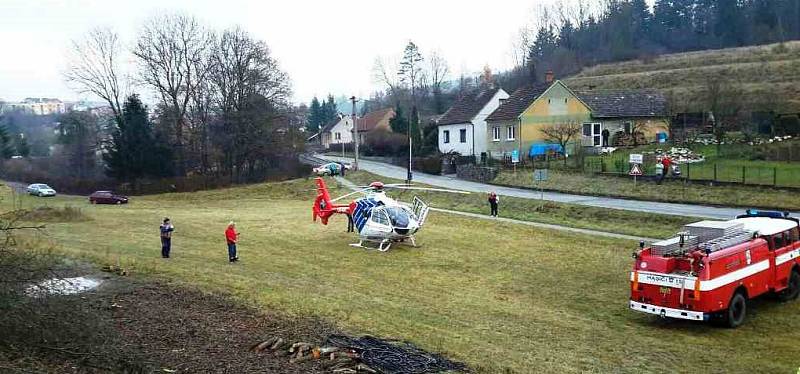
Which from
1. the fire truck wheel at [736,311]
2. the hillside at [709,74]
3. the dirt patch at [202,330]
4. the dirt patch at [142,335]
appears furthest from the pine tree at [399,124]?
the dirt patch at [142,335]

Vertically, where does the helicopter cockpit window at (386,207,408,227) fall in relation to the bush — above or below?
below

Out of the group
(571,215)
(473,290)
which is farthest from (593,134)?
(473,290)

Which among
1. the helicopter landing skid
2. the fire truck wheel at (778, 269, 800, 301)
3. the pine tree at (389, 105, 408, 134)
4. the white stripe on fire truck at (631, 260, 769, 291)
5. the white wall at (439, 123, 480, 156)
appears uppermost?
the pine tree at (389, 105, 408, 134)

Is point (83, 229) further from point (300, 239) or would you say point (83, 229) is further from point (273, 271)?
point (273, 271)

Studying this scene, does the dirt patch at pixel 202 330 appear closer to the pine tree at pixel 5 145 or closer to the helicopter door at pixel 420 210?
the helicopter door at pixel 420 210

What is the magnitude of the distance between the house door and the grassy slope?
1698 cm

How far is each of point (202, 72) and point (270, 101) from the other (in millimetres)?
7800

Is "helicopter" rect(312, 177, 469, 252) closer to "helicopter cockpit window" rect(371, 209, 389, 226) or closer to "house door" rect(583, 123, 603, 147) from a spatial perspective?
"helicopter cockpit window" rect(371, 209, 389, 226)

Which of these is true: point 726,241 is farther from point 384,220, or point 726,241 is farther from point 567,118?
point 567,118

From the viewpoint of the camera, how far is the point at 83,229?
29203 mm

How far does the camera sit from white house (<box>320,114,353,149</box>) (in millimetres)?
100438

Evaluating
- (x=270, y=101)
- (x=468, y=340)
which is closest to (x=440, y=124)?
(x=270, y=101)

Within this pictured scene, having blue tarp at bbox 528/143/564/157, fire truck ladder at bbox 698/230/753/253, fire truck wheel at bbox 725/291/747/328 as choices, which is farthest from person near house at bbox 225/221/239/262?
blue tarp at bbox 528/143/564/157

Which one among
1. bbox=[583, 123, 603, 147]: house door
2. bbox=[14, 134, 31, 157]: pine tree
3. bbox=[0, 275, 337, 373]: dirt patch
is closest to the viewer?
bbox=[0, 275, 337, 373]: dirt patch
